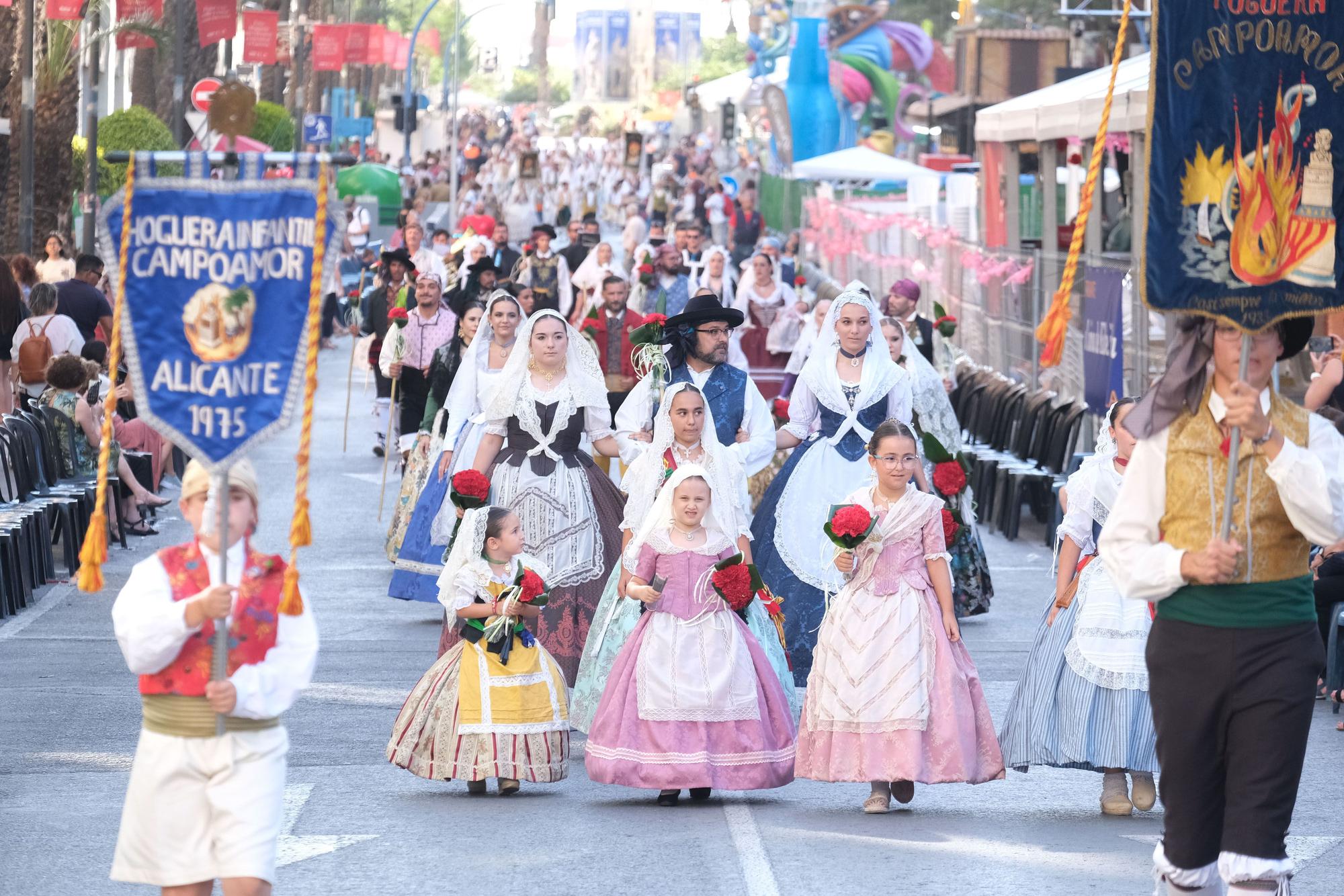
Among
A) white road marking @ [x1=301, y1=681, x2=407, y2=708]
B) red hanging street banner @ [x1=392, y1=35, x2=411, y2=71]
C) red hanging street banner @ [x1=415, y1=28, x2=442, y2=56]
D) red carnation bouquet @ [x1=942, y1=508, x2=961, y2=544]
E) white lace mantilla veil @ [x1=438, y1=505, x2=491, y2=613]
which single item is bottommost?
white road marking @ [x1=301, y1=681, x2=407, y2=708]

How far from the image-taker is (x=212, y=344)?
623 centimetres

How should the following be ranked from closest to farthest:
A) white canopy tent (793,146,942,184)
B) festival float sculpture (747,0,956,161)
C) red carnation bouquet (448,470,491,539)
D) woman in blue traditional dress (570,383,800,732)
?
1. woman in blue traditional dress (570,383,800,732)
2. red carnation bouquet (448,470,491,539)
3. white canopy tent (793,146,942,184)
4. festival float sculpture (747,0,956,161)

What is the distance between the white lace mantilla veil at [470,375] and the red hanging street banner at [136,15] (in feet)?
56.1

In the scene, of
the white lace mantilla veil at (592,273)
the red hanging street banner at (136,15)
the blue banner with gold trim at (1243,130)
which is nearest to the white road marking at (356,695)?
the blue banner with gold trim at (1243,130)

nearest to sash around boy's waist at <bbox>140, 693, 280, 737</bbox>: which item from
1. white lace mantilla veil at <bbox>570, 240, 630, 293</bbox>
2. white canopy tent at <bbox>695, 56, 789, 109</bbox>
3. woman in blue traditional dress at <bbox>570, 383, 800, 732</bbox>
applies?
woman in blue traditional dress at <bbox>570, 383, 800, 732</bbox>

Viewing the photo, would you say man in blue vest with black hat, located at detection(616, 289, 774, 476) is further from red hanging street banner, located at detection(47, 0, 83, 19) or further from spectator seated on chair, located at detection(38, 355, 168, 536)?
red hanging street banner, located at detection(47, 0, 83, 19)

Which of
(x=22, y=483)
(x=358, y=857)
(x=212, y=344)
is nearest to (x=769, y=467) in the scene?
(x=22, y=483)

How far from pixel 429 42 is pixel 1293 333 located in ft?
303

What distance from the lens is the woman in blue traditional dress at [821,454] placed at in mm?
11711

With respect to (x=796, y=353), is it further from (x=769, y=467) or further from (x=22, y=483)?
(x=22, y=483)

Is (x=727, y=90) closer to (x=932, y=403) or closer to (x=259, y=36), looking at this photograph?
(x=259, y=36)

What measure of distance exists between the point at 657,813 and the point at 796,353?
11437 millimetres

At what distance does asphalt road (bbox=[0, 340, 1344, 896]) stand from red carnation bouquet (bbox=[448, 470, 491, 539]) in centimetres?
118

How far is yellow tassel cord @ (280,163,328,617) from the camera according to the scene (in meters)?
5.78
